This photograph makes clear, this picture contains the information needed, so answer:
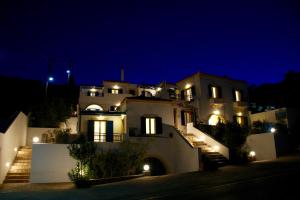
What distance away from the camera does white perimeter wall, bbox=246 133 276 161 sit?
819 inches

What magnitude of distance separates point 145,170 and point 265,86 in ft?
113

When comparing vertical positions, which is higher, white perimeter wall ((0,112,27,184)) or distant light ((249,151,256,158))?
white perimeter wall ((0,112,27,184))

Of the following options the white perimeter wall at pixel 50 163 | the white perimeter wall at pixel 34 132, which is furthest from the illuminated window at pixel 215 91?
the white perimeter wall at pixel 50 163

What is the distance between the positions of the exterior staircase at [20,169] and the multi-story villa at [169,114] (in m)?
5.65

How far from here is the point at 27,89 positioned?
131 ft

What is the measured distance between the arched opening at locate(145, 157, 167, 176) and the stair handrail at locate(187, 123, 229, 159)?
435 centimetres

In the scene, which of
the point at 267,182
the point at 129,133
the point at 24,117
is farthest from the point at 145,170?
the point at 24,117

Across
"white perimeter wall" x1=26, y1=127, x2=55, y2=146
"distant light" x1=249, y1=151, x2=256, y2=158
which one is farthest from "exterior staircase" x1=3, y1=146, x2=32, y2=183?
"distant light" x1=249, y1=151, x2=256, y2=158

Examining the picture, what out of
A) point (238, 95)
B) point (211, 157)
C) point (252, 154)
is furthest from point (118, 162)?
point (238, 95)

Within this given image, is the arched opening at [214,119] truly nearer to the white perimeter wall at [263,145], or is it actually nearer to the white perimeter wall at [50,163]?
the white perimeter wall at [263,145]

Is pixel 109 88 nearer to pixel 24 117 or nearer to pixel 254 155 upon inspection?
pixel 24 117

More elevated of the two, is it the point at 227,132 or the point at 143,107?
the point at 143,107

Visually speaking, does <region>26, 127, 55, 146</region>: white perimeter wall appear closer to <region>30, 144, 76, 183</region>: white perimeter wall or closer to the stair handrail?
<region>30, 144, 76, 183</region>: white perimeter wall

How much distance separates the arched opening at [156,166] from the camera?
2220cm
